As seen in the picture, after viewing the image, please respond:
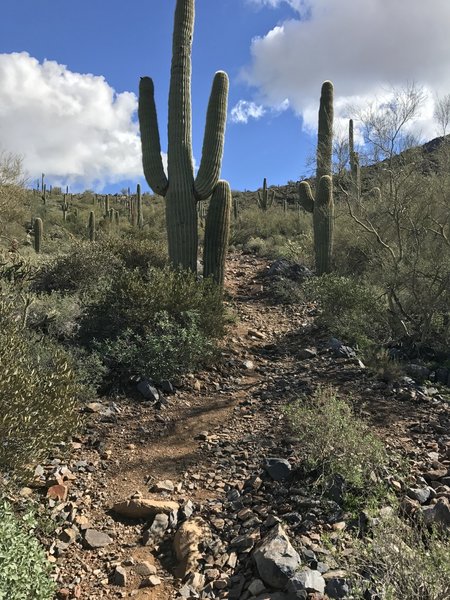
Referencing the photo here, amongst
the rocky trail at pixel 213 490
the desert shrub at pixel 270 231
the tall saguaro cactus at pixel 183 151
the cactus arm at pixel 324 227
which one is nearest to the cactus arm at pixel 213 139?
the tall saguaro cactus at pixel 183 151

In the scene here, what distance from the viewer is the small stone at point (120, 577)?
2822 mm

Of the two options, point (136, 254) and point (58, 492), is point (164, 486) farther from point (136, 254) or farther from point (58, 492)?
point (136, 254)

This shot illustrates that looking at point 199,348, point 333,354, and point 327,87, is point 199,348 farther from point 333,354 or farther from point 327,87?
point 327,87

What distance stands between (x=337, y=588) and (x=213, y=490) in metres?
1.45

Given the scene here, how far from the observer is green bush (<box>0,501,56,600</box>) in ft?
7.43

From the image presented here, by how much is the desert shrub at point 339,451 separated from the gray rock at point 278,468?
0.51 feet

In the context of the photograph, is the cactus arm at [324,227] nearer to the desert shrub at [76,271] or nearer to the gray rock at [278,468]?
the desert shrub at [76,271]

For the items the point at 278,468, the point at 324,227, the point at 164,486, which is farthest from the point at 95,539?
the point at 324,227

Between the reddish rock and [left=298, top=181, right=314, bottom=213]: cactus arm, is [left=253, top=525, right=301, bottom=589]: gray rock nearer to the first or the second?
the reddish rock

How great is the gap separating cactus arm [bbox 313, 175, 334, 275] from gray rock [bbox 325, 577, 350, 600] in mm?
10229

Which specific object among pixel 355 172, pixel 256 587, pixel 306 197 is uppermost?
pixel 306 197

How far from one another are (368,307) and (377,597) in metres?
5.88

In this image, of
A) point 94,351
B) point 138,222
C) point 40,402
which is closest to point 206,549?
point 40,402

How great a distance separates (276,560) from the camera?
2.66 meters
